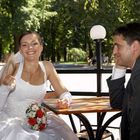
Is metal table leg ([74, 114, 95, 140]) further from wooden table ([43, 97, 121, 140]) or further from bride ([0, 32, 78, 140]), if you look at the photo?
bride ([0, 32, 78, 140])

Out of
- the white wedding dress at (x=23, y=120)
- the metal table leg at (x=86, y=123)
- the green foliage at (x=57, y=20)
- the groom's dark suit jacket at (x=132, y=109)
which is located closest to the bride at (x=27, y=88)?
the white wedding dress at (x=23, y=120)

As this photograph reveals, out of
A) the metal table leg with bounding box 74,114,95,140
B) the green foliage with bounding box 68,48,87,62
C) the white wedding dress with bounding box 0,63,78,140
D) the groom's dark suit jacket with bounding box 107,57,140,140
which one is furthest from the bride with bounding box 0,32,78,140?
the green foliage with bounding box 68,48,87,62

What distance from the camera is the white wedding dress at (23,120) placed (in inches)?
144

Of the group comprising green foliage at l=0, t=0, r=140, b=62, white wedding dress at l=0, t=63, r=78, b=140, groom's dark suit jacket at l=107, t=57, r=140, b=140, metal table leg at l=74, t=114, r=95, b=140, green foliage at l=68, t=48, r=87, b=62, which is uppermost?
green foliage at l=0, t=0, r=140, b=62

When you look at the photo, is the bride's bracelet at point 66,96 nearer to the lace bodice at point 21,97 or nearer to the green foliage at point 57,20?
the lace bodice at point 21,97

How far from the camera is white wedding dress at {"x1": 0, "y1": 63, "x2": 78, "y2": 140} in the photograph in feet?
12.0

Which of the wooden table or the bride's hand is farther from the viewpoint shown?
the bride's hand

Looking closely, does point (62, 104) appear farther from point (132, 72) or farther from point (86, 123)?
point (132, 72)

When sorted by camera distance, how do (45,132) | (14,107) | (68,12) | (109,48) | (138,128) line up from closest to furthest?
(138,128) → (45,132) → (14,107) → (68,12) → (109,48)

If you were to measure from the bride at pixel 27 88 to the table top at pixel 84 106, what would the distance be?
86 mm

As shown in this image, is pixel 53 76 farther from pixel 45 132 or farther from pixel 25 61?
pixel 45 132

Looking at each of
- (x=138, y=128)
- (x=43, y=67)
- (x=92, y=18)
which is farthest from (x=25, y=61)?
(x=92, y=18)

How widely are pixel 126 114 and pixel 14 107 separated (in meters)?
1.82

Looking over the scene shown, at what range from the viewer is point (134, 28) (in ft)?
9.27
